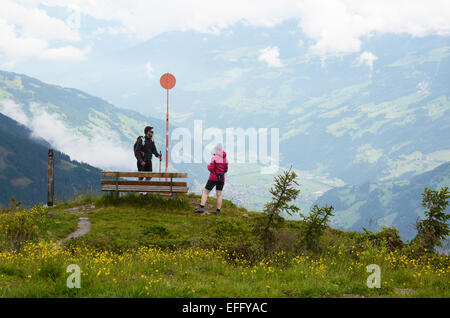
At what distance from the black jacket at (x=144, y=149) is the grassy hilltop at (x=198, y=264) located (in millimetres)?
3795

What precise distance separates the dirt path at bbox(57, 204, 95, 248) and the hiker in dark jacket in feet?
A: 9.60

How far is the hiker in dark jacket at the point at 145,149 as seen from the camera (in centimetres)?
1681

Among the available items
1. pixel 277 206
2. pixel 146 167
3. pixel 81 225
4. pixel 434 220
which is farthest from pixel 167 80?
pixel 434 220

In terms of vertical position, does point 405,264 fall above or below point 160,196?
below

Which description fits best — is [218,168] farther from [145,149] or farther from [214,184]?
[145,149]

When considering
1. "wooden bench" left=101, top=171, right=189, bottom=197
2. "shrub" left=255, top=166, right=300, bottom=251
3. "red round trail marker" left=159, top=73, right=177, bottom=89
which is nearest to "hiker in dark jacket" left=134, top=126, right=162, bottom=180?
"wooden bench" left=101, top=171, right=189, bottom=197

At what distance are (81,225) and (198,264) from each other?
23.0 ft

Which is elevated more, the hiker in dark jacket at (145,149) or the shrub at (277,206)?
the hiker in dark jacket at (145,149)

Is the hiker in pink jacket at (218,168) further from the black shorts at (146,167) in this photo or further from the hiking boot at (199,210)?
the black shorts at (146,167)

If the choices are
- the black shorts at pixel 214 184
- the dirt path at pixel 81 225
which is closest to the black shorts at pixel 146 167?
the dirt path at pixel 81 225

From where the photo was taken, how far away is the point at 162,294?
233 inches
